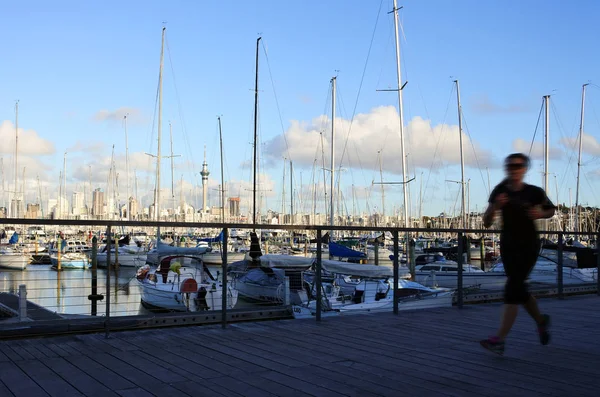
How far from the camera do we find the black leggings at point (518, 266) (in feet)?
16.1

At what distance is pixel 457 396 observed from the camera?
381cm

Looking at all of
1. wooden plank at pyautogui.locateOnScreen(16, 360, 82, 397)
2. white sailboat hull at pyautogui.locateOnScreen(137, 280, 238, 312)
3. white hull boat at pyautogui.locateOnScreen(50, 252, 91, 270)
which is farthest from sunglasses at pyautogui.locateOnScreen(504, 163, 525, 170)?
white hull boat at pyautogui.locateOnScreen(50, 252, 91, 270)

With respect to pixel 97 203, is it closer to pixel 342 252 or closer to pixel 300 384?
pixel 342 252

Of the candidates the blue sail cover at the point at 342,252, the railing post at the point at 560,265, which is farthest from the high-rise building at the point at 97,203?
the railing post at the point at 560,265

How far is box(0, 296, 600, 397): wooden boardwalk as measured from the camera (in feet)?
13.0

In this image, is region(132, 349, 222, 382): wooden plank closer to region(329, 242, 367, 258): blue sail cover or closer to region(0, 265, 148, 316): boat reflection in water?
region(0, 265, 148, 316): boat reflection in water

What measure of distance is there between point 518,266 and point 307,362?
181 centimetres

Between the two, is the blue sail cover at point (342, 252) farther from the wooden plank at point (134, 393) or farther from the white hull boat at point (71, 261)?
the wooden plank at point (134, 393)

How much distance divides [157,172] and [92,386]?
3163 centimetres

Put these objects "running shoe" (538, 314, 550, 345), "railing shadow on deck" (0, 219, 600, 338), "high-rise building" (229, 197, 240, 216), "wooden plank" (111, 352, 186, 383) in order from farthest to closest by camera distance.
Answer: "high-rise building" (229, 197, 240, 216)
"railing shadow on deck" (0, 219, 600, 338)
"running shoe" (538, 314, 550, 345)
"wooden plank" (111, 352, 186, 383)

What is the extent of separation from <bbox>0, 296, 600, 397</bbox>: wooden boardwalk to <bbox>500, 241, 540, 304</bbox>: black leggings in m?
0.51

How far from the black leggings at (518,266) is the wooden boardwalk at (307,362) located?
51cm

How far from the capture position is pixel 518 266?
4918 millimetres

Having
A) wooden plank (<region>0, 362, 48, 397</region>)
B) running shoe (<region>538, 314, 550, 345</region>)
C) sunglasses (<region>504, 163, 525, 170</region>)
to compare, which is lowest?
wooden plank (<region>0, 362, 48, 397</region>)
